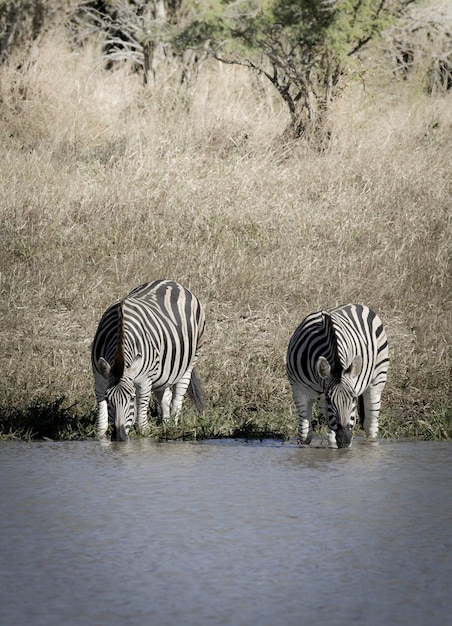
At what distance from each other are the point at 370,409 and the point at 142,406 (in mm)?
1624

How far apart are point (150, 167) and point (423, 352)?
5.39m

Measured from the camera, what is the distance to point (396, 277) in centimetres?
1197

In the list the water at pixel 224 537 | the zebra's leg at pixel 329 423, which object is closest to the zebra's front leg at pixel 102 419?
the water at pixel 224 537

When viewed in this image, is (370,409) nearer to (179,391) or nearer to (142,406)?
(179,391)

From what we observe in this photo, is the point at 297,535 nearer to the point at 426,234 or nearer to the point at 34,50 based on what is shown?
the point at 426,234

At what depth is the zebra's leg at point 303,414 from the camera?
735cm

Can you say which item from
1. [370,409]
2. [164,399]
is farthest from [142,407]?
[370,409]

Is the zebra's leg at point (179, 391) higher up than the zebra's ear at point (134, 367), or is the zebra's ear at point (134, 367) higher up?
the zebra's ear at point (134, 367)

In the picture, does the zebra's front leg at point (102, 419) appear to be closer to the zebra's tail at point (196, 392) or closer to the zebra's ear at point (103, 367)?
the zebra's ear at point (103, 367)

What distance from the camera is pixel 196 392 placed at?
853cm

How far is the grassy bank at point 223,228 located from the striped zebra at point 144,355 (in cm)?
29

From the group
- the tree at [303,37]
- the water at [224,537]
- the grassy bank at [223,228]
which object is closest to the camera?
the water at [224,537]

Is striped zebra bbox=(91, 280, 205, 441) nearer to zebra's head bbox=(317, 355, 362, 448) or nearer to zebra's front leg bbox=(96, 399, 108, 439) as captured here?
zebra's front leg bbox=(96, 399, 108, 439)

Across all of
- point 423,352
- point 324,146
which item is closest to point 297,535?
point 423,352
